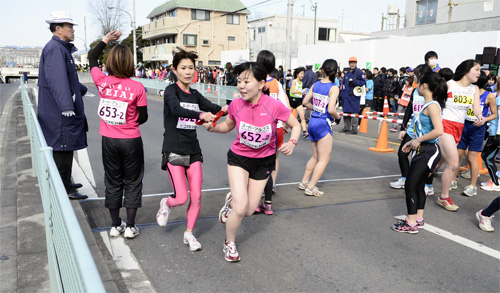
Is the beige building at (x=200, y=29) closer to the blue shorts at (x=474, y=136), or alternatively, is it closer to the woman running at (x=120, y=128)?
the blue shorts at (x=474, y=136)

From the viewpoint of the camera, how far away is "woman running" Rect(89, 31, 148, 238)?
3975 mm

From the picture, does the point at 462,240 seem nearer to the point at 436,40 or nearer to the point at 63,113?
the point at 63,113

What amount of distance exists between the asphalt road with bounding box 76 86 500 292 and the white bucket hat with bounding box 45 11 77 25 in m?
2.27

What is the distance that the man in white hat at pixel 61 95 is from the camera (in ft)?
15.0

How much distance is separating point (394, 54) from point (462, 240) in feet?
63.2

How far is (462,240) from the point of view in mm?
4590

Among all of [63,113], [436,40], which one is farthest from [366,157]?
[436,40]

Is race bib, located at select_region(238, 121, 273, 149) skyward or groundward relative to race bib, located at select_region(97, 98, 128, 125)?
groundward

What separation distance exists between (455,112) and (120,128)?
15.4ft

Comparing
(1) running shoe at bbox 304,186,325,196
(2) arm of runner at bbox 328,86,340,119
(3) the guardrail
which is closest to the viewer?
(3) the guardrail

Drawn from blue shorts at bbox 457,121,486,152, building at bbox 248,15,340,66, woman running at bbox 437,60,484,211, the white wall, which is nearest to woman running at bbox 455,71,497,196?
blue shorts at bbox 457,121,486,152

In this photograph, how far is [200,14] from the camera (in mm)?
56688

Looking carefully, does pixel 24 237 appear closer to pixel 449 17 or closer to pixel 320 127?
pixel 320 127

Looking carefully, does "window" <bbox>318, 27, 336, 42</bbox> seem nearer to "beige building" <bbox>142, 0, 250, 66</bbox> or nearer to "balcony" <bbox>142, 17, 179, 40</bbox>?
"beige building" <bbox>142, 0, 250, 66</bbox>
